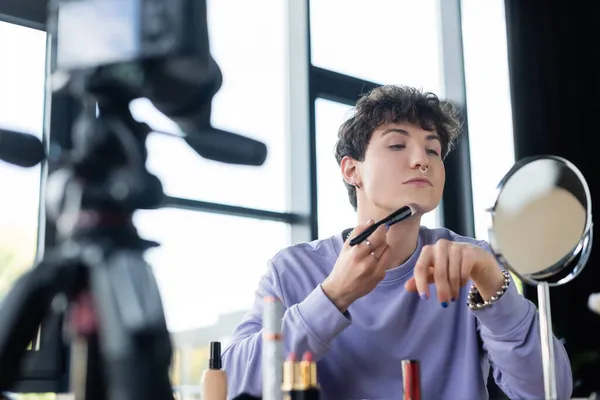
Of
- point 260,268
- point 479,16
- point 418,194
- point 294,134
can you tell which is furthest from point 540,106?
point 418,194

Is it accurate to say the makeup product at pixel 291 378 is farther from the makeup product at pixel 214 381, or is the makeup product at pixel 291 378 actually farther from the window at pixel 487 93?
the window at pixel 487 93

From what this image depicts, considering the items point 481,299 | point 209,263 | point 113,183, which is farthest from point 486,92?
point 113,183

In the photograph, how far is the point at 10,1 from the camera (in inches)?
57.9

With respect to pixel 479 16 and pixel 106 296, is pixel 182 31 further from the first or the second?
pixel 479 16

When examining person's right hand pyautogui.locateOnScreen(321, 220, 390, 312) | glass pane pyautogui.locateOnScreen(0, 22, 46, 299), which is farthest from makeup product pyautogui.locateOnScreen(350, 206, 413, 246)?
glass pane pyautogui.locateOnScreen(0, 22, 46, 299)

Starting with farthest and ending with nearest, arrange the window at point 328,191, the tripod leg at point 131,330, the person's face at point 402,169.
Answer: the window at point 328,191
the person's face at point 402,169
the tripod leg at point 131,330

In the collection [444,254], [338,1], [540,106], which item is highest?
[338,1]

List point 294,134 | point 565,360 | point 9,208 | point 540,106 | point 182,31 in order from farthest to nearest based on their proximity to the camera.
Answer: point 540,106
point 294,134
point 9,208
point 565,360
point 182,31

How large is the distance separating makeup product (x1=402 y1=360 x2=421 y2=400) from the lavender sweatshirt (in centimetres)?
17

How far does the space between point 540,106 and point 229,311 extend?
5.16 ft

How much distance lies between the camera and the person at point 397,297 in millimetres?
836

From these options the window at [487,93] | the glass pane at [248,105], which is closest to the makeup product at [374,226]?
the glass pane at [248,105]

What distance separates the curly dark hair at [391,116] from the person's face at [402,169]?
0.02 meters

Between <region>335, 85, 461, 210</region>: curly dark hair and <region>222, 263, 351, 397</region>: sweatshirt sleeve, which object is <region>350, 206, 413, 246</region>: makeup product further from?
<region>335, 85, 461, 210</region>: curly dark hair
